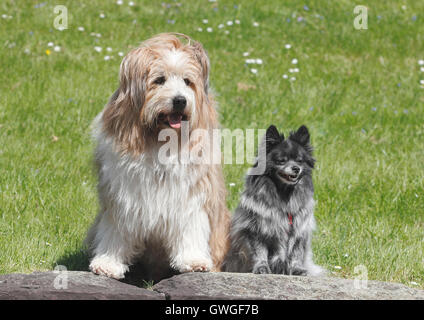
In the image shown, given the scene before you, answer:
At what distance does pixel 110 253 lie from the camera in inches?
189

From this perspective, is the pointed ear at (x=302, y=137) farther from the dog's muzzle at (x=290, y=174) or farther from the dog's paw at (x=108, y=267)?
the dog's paw at (x=108, y=267)

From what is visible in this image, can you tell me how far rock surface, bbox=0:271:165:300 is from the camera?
3.87 meters

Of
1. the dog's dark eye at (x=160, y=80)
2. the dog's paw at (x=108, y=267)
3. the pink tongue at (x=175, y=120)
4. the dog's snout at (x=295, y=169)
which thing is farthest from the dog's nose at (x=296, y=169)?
the dog's paw at (x=108, y=267)

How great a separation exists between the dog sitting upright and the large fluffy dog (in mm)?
292

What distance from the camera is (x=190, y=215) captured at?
475 cm

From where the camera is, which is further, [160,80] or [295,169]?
[295,169]

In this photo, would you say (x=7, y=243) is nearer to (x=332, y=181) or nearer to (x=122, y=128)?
(x=122, y=128)

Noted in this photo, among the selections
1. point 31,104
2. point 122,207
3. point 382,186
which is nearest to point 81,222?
point 122,207

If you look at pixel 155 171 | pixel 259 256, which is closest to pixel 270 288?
pixel 259 256

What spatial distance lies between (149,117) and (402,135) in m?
4.83

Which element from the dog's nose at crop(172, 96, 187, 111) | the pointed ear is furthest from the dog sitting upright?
the dog's nose at crop(172, 96, 187, 111)

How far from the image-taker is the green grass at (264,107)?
19.4ft

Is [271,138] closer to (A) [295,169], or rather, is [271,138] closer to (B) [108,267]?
(A) [295,169]

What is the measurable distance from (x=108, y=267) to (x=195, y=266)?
645 millimetres
